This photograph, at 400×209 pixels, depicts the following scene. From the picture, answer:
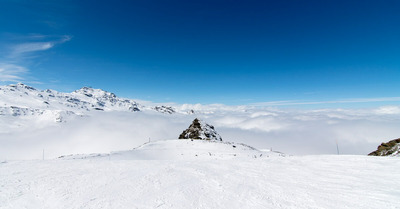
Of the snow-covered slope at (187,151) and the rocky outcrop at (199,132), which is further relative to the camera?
the rocky outcrop at (199,132)

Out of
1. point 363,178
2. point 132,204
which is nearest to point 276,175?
point 363,178

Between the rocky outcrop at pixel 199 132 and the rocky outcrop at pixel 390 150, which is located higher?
the rocky outcrop at pixel 199 132

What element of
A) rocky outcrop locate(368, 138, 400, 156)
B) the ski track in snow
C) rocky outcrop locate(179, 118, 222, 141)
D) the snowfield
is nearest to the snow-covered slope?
rocky outcrop locate(368, 138, 400, 156)

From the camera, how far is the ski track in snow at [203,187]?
627cm

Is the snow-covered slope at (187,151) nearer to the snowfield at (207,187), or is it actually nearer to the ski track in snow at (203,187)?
the snowfield at (207,187)

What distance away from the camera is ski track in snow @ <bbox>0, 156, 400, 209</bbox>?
20.6ft

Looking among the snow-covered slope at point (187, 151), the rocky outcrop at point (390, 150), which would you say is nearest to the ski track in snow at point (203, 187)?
the rocky outcrop at point (390, 150)

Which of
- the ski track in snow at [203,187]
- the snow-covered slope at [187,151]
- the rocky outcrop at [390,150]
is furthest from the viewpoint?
the snow-covered slope at [187,151]

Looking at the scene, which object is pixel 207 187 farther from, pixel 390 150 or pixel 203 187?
pixel 390 150

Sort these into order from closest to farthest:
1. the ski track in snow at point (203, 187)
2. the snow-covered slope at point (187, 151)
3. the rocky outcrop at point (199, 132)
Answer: the ski track in snow at point (203, 187)
the snow-covered slope at point (187, 151)
the rocky outcrop at point (199, 132)

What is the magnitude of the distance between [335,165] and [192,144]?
1115 inches

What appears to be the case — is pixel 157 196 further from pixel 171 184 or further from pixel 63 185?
pixel 63 185

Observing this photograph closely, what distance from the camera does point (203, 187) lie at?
311 inches

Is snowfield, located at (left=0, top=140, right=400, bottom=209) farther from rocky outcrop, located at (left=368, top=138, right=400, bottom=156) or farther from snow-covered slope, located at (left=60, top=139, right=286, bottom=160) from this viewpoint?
snow-covered slope, located at (left=60, top=139, right=286, bottom=160)
